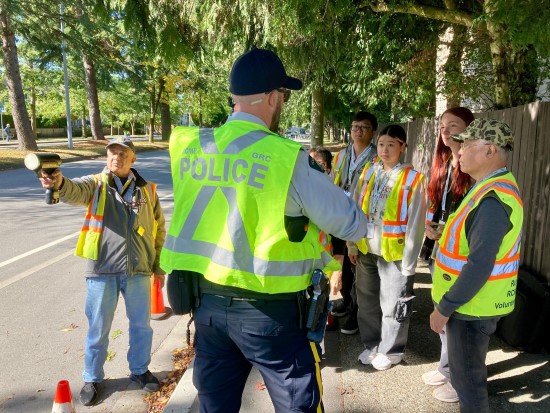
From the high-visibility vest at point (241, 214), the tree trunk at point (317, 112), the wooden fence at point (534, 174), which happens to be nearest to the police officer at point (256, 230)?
the high-visibility vest at point (241, 214)

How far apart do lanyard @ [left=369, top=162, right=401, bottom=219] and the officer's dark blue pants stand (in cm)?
166

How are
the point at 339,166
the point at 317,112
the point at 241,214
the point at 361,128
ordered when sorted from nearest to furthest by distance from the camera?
1. the point at 241,214
2. the point at 361,128
3. the point at 339,166
4. the point at 317,112

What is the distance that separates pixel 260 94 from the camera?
1937mm

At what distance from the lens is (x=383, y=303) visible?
345 cm

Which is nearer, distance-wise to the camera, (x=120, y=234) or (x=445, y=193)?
(x=120, y=234)

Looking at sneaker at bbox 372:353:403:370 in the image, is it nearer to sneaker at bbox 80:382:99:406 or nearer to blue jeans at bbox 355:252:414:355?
blue jeans at bbox 355:252:414:355

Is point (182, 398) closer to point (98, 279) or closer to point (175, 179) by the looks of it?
point (98, 279)

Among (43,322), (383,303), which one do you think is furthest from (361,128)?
(43,322)

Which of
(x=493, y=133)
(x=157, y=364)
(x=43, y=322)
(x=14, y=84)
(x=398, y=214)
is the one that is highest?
(x=14, y=84)

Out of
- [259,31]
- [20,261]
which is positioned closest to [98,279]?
[259,31]

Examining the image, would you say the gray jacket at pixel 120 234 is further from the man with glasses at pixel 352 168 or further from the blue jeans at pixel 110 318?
the man with glasses at pixel 352 168

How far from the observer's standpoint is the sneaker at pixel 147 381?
3.39 m

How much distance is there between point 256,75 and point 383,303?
87.2 inches

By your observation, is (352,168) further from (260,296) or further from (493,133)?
(260,296)
